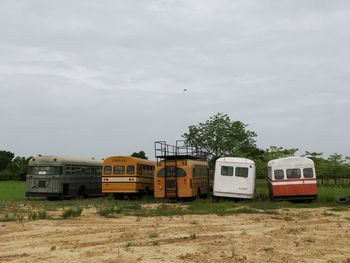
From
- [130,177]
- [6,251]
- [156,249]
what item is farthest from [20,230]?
[130,177]

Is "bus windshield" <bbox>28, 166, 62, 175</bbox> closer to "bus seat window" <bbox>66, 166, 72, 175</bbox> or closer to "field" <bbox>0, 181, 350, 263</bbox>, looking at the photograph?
"bus seat window" <bbox>66, 166, 72, 175</bbox>

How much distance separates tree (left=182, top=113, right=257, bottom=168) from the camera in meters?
59.6

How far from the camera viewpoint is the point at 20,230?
14.8 m

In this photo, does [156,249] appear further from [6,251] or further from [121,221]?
[121,221]

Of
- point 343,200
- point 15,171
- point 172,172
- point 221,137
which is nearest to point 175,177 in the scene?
point 172,172

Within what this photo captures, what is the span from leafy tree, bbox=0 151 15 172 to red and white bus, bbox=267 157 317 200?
84.0m

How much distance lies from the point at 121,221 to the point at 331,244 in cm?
781

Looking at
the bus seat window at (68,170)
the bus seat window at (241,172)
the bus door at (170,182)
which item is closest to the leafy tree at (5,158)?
the bus seat window at (68,170)

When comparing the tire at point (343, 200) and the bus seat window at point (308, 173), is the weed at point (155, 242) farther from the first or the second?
the tire at point (343, 200)

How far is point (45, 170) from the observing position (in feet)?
97.9

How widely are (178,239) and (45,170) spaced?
745 inches

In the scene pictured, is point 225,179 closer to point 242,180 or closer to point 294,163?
point 242,180

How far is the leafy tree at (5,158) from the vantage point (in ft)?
334

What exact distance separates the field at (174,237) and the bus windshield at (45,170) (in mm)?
9332
